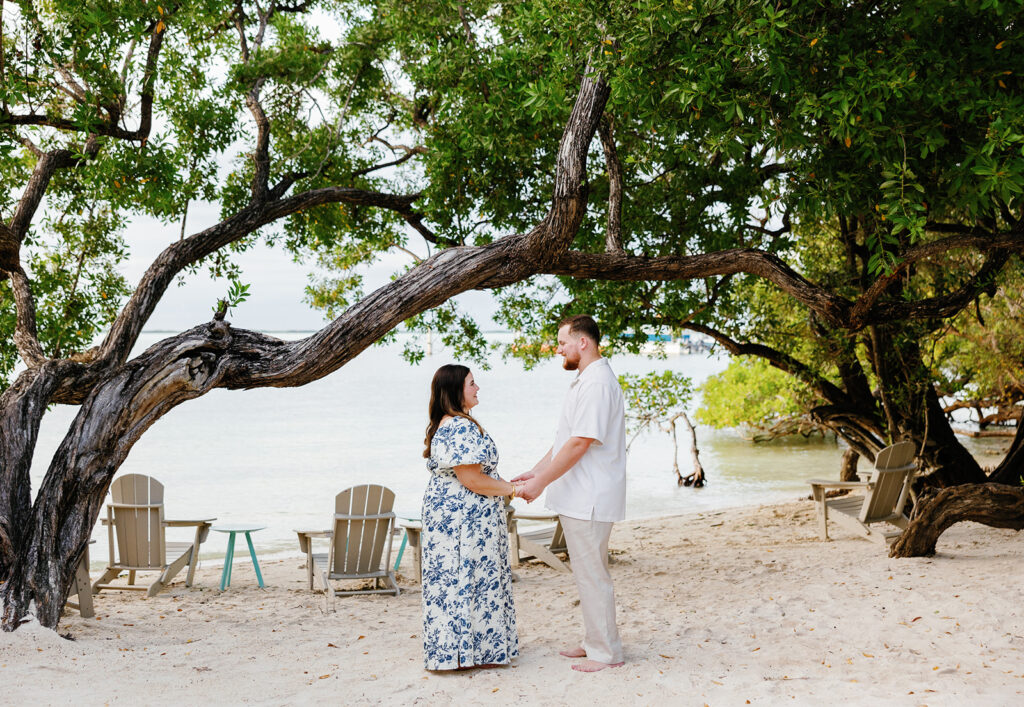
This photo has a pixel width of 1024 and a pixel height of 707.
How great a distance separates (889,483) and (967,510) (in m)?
1.42

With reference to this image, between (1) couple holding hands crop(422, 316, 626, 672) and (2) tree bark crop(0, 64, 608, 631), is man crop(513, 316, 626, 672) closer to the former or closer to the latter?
(1) couple holding hands crop(422, 316, 626, 672)

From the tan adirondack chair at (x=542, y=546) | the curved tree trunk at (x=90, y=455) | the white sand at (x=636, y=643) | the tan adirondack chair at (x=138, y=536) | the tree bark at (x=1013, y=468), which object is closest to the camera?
the white sand at (x=636, y=643)

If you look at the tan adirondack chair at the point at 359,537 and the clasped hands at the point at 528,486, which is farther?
the tan adirondack chair at the point at 359,537

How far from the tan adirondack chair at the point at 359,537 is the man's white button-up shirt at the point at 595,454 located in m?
3.20

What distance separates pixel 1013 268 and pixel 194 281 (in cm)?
922

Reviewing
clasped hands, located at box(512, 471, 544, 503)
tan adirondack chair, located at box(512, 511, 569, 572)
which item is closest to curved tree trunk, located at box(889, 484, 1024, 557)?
tan adirondack chair, located at box(512, 511, 569, 572)

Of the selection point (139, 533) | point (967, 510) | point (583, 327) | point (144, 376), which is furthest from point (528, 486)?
point (967, 510)

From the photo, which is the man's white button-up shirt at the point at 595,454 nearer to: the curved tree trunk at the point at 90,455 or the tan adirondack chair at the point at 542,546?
the curved tree trunk at the point at 90,455

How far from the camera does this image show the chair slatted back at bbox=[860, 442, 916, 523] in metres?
8.07

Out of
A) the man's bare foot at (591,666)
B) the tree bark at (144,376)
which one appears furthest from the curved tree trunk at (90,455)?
the man's bare foot at (591,666)

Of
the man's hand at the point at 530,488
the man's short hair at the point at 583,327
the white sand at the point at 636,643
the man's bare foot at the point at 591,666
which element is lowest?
the white sand at the point at 636,643

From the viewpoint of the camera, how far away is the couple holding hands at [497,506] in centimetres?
414

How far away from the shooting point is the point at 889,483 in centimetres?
819

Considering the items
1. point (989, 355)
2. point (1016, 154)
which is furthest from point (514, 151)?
point (989, 355)
